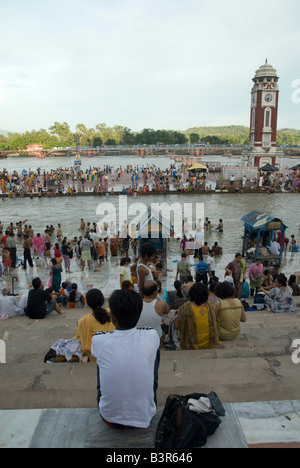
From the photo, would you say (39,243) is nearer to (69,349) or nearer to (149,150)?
(69,349)

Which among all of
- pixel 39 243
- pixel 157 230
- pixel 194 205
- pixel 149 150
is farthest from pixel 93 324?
pixel 149 150

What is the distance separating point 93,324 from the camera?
3652 mm

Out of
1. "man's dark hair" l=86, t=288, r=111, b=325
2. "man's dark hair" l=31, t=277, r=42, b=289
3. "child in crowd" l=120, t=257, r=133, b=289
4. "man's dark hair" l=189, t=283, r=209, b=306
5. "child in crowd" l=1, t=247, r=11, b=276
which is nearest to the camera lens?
"man's dark hair" l=86, t=288, r=111, b=325

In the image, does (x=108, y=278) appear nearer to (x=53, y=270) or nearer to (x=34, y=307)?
(x=53, y=270)

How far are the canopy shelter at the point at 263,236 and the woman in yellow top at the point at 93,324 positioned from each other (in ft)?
26.6

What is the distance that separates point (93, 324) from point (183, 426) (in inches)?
61.3

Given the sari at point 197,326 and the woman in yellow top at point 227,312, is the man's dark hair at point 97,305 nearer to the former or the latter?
the sari at point 197,326

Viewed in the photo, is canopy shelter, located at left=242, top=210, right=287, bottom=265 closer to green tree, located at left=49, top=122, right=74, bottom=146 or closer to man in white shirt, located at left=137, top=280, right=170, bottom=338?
man in white shirt, located at left=137, top=280, right=170, bottom=338

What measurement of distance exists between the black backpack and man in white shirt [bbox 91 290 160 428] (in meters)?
0.12

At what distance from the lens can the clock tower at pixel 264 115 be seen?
3634 centimetres

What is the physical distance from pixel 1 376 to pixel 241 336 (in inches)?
113

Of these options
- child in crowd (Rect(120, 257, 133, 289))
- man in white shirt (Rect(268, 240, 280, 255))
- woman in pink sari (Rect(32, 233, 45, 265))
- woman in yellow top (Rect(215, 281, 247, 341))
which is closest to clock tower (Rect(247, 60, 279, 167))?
man in white shirt (Rect(268, 240, 280, 255))

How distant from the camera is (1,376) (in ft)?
11.3

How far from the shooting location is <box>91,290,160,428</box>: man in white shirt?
7.52ft
